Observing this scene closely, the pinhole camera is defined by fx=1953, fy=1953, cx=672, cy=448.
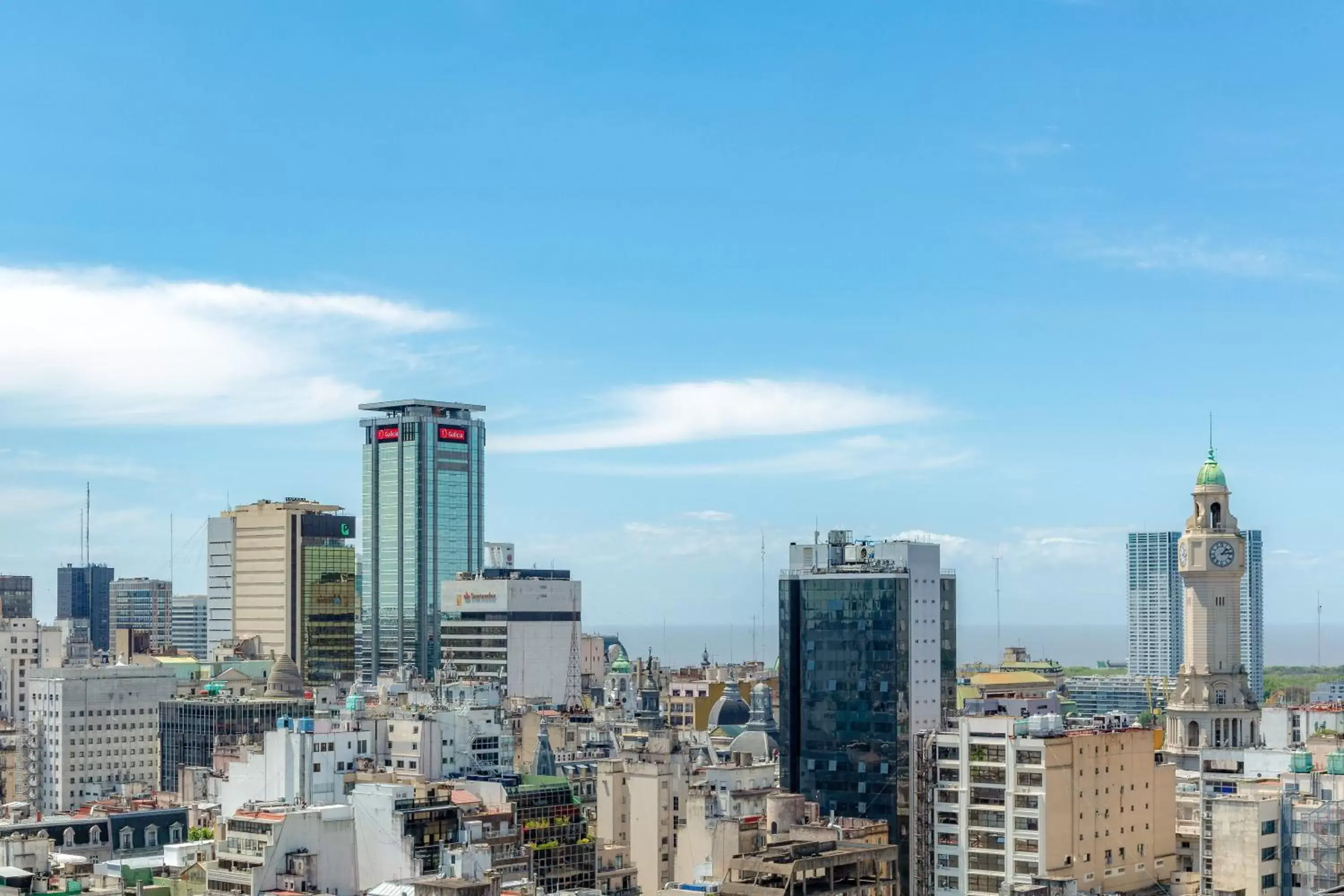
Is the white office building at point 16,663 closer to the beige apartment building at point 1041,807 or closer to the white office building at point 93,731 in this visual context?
the white office building at point 93,731

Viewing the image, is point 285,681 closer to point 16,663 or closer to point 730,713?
point 16,663

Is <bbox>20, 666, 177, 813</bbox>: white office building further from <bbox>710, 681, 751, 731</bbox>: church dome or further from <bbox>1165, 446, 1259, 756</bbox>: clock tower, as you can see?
<bbox>1165, 446, 1259, 756</bbox>: clock tower

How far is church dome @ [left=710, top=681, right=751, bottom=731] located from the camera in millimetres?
161875

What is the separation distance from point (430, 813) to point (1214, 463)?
240ft

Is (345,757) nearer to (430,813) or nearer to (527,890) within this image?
(430,813)

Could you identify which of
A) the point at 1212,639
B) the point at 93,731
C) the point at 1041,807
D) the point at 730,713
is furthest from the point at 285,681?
the point at 1041,807

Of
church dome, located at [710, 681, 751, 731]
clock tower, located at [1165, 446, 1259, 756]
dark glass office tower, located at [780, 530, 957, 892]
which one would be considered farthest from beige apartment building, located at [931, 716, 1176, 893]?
church dome, located at [710, 681, 751, 731]

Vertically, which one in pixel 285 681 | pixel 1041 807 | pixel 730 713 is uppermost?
pixel 1041 807

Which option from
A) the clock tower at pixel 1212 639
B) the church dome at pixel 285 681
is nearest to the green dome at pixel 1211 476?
the clock tower at pixel 1212 639

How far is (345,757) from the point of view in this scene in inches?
4215

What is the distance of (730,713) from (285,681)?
42987mm

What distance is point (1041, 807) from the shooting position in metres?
86.8

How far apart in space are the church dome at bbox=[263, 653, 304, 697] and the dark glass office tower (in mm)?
77556

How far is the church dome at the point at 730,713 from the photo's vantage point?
161875mm
